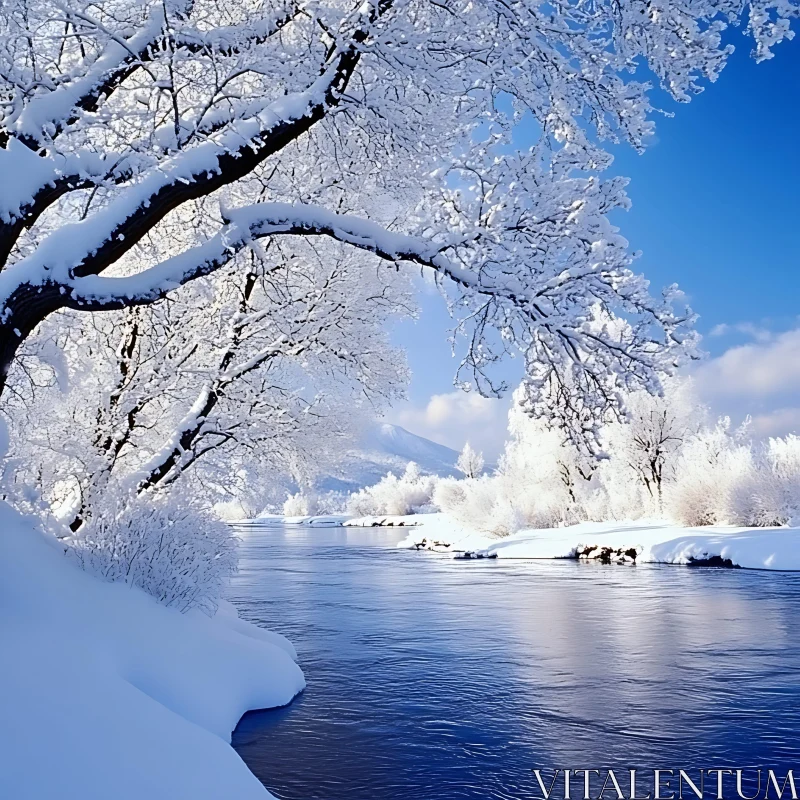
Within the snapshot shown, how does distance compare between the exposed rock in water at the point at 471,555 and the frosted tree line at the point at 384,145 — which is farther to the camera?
the exposed rock in water at the point at 471,555

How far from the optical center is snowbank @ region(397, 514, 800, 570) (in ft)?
72.2

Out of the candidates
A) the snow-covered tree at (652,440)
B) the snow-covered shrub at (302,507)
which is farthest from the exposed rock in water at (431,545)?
the snow-covered shrub at (302,507)

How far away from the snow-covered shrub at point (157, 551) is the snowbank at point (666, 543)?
1828 cm

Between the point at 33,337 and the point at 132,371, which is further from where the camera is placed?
the point at 132,371

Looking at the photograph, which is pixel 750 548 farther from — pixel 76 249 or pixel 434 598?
pixel 76 249

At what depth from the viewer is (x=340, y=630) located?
13.0 metres

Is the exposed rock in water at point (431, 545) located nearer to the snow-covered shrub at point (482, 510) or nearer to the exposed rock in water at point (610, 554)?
the snow-covered shrub at point (482, 510)

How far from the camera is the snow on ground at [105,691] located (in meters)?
3.79

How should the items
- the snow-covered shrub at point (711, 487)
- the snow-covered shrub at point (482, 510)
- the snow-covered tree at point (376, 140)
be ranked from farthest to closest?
the snow-covered shrub at point (482, 510) < the snow-covered shrub at point (711, 487) < the snow-covered tree at point (376, 140)

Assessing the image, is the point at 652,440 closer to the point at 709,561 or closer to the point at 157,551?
the point at 709,561

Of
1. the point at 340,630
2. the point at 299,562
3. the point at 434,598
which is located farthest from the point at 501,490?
the point at 340,630

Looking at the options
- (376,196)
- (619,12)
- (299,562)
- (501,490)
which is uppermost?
(376,196)

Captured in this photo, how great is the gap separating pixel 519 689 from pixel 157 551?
4.39 metres

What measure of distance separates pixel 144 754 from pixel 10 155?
4.00 meters
